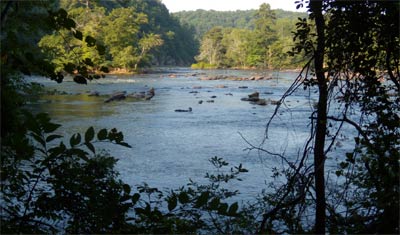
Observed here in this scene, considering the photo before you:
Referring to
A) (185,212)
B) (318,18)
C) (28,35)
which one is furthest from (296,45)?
(28,35)

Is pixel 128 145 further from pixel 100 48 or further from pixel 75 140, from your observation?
pixel 100 48

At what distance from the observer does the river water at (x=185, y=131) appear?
28.6 feet

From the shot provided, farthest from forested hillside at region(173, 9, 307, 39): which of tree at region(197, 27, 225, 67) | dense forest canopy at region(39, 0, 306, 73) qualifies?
tree at region(197, 27, 225, 67)

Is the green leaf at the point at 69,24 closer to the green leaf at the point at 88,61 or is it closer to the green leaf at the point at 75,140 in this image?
the green leaf at the point at 88,61

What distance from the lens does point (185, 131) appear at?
14.0 metres

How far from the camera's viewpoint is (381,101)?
284 centimetres

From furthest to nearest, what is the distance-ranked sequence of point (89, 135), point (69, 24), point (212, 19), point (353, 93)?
point (212, 19), point (353, 93), point (69, 24), point (89, 135)

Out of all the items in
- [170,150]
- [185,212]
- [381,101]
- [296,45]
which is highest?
[296,45]

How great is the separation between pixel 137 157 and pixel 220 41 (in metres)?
64.1

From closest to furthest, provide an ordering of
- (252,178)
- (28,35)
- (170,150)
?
(28,35), (252,178), (170,150)

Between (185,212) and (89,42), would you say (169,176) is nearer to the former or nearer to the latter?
(185,212)

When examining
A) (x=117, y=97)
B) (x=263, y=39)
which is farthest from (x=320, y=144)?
(x=263, y=39)

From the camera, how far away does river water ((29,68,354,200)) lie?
8703 mm

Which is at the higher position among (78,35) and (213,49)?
(213,49)
